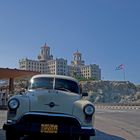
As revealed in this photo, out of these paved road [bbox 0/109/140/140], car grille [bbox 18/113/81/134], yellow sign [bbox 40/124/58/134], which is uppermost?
car grille [bbox 18/113/81/134]

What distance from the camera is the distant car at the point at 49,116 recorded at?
30.6 ft

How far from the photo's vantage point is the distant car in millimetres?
9312

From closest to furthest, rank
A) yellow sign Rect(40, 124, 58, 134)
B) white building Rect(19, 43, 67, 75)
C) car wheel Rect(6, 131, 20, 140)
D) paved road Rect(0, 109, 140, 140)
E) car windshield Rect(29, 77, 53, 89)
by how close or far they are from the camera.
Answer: yellow sign Rect(40, 124, 58, 134), car wheel Rect(6, 131, 20, 140), car windshield Rect(29, 77, 53, 89), paved road Rect(0, 109, 140, 140), white building Rect(19, 43, 67, 75)

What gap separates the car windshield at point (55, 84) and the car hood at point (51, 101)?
3.08ft

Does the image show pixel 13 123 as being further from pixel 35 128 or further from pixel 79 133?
pixel 79 133

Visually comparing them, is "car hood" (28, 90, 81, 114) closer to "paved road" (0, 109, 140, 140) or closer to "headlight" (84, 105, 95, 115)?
"headlight" (84, 105, 95, 115)

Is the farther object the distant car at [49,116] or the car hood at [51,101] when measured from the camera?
the car hood at [51,101]

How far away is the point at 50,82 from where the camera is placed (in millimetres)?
11258

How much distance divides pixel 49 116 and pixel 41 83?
2031mm

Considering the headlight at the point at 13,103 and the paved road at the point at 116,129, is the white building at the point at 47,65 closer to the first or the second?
the paved road at the point at 116,129

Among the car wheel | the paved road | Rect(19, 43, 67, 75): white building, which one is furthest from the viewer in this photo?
Rect(19, 43, 67, 75): white building

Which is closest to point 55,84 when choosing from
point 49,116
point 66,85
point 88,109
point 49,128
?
point 66,85

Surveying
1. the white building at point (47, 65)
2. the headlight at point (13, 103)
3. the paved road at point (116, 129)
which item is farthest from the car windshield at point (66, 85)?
the white building at point (47, 65)

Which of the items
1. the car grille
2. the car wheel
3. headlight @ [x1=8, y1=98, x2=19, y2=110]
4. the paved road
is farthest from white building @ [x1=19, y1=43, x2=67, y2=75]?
the car grille
